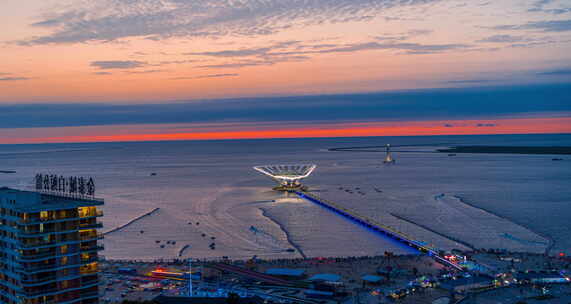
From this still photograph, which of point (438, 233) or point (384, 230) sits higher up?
point (384, 230)

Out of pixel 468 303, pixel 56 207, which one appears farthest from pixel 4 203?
pixel 468 303

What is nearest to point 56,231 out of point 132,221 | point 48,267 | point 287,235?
point 48,267

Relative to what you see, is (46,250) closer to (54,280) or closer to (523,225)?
(54,280)

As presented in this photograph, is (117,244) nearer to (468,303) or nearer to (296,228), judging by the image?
(296,228)

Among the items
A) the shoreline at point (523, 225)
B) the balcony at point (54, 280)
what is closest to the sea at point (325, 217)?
the shoreline at point (523, 225)

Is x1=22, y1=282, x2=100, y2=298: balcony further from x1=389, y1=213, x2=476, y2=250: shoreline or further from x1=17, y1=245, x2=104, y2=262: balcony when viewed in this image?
x1=389, y1=213, x2=476, y2=250: shoreline

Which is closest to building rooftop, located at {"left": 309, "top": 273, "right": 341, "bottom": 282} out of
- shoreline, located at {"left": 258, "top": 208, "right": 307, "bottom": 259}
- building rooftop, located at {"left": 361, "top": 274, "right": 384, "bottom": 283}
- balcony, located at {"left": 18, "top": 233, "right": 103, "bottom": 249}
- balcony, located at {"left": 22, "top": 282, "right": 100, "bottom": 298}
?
building rooftop, located at {"left": 361, "top": 274, "right": 384, "bottom": 283}
